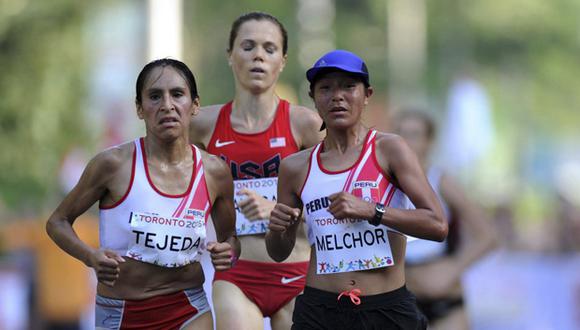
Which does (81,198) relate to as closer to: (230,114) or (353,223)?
(353,223)

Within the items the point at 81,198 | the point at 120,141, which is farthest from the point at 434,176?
the point at 120,141

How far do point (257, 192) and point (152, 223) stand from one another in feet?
4.40

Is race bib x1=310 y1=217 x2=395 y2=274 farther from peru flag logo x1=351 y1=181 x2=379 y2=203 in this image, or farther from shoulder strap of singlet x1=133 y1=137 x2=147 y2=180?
shoulder strap of singlet x1=133 y1=137 x2=147 y2=180

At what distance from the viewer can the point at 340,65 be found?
6.61 meters

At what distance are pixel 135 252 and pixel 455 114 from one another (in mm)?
12864

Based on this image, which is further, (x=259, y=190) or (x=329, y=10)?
(x=329, y=10)

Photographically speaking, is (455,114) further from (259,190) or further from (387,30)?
(387,30)

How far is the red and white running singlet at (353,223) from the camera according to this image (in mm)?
6555

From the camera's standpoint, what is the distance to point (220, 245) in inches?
264

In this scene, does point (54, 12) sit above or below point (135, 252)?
above

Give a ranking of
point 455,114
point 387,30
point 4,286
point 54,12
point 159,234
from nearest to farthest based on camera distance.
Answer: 1. point 159,234
2. point 4,286
3. point 455,114
4. point 54,12
5. point 387,30

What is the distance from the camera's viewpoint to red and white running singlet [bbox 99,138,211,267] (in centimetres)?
668

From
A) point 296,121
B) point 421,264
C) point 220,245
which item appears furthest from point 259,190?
point 421,264

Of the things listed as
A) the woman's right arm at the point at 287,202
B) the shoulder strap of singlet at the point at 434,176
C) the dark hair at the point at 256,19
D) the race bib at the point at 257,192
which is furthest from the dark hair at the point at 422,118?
the woman's right arm at the point at 287,202
